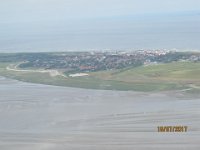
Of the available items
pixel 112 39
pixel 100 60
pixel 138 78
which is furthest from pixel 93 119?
pixel 112 39

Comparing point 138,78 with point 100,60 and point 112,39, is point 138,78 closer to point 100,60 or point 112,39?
point 100,60

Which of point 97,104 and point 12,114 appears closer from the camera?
point 12,114

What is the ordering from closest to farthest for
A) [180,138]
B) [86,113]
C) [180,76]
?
[180,138] → [86,113] → [180,76]

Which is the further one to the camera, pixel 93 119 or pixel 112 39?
pixel 112 39

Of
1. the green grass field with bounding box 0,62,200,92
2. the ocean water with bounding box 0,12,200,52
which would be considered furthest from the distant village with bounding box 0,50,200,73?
the ocean water with bounding box 0,12,200,52

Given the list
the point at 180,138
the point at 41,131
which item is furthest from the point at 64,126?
the point at 180,138

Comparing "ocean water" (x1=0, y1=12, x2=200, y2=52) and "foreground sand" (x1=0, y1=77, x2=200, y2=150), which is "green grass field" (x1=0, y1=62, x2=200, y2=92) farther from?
"ocean water" (x1=0, y1=12, x2=200, y2=52)

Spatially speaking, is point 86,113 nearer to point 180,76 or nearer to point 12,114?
point 12,114

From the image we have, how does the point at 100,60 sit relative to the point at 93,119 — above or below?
above
